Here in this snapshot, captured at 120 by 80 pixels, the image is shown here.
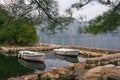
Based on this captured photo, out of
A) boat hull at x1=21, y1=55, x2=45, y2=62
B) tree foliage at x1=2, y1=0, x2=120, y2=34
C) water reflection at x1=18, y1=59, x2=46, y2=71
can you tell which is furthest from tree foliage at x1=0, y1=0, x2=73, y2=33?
boat hull at x1=21, y1=55, x2=45, y2=62

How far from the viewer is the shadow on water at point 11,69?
27.0 meters

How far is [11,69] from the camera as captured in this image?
3105cm

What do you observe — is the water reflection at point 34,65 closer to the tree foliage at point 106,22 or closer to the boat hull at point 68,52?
the boat hull at point 68,52

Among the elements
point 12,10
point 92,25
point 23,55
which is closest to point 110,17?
point 92,25

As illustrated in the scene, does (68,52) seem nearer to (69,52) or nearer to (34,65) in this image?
(69,52)

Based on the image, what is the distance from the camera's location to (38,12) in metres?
7.75

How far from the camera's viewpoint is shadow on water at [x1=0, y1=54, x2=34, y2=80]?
27.0 metres

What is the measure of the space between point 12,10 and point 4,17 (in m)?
0.36

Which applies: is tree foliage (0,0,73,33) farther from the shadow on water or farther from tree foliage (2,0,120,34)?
the shadow on water

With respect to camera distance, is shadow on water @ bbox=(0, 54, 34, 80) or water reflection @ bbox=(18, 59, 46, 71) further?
water reflection @ bbox=(18, 59, 46, 71)

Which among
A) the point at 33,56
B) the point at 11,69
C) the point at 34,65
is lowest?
the point at 11,69

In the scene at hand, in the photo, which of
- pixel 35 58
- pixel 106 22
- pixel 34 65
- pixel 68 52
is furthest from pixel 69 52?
pixel 106 22

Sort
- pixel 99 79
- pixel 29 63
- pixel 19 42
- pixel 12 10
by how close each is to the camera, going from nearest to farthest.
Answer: pixel 12 10 < pixel 99 79 < pixel 29 63 < pixel 19 42

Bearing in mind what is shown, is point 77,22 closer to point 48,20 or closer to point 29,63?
point 48,20
